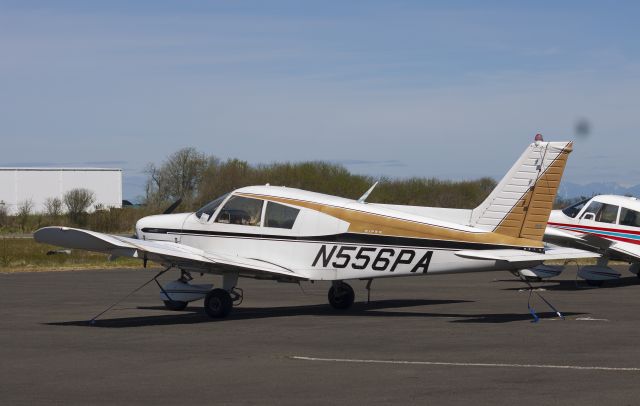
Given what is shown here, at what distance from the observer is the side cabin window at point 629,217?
82.6ft

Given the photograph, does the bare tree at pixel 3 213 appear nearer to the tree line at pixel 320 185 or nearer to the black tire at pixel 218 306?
the tree line at pixel 320 185

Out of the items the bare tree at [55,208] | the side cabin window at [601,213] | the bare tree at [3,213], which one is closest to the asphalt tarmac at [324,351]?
the side cabin window at [601,213]

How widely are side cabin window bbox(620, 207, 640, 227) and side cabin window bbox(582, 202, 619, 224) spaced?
6.3 inches

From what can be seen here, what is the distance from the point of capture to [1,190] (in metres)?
92.5

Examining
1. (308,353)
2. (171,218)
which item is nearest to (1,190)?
(171,218)

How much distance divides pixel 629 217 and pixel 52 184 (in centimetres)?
7782

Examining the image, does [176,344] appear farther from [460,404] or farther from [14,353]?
[460,404]

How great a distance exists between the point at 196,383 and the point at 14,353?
361 cm

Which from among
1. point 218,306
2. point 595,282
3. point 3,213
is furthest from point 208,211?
point 3,213

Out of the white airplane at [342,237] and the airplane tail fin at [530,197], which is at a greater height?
the airplane tail fin at [530,197]

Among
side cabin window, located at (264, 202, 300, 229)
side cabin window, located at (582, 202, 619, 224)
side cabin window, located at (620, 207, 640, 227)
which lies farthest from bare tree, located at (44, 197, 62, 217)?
side cabin window, located at (264, 202, 300, 229)

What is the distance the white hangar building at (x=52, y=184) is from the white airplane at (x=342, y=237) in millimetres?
74633

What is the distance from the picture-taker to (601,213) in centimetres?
2567

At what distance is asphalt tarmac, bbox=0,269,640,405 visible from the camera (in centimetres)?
984
